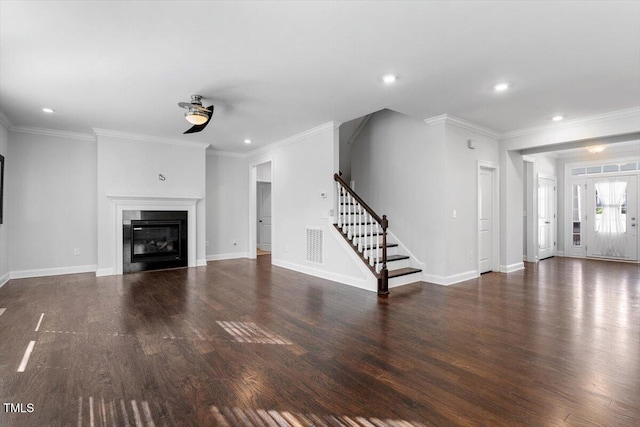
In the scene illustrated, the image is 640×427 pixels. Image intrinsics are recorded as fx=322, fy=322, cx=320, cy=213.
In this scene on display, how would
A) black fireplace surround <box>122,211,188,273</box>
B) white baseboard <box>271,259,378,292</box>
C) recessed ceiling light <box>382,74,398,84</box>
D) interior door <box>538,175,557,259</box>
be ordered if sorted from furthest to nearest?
1. interior door <box>538,175,557,259</box>
2. black fireplace surround <box>122,211,188,273</box>
3. white baseboard <box>271,259,378,292</box>
4. recessed ceiling light <box>382,74,398,84</box>

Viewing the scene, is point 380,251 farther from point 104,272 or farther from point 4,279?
point 4,279

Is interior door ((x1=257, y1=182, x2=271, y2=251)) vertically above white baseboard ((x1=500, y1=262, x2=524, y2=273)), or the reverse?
interior door ((x1=257, y1=182, x2=271, y2=251))

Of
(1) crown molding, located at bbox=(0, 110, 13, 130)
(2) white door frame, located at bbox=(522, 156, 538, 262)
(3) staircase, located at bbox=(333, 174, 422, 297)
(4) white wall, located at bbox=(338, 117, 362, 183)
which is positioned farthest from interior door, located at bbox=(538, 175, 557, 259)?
(1) crown molding, located at bbox=(0, 110, 13, 130)

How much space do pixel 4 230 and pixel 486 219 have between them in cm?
844

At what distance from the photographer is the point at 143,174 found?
20.9ft

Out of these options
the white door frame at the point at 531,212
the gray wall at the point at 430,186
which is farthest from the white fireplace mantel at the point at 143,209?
the white door frame at the point at 531,212

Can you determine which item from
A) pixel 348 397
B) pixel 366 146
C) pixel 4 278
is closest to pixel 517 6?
pixel 348 397

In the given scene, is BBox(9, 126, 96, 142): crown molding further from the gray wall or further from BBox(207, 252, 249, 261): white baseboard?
the gray wall

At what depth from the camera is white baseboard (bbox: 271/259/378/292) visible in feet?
15.7

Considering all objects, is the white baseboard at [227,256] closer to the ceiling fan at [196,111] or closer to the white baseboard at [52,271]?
the white baseboard at [52,271]

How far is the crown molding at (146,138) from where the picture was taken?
593cm

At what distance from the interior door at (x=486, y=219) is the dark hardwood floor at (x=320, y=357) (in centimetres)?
143

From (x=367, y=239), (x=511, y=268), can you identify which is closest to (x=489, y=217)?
(x=511, y=268)

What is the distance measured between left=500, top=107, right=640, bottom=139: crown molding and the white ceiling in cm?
21
